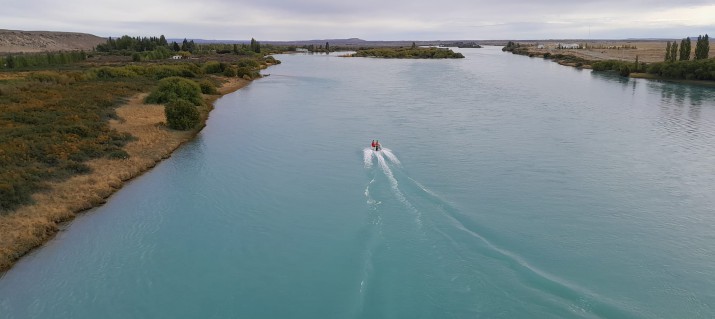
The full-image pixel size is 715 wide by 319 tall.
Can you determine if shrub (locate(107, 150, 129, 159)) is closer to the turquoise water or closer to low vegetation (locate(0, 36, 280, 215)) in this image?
low vegetation (locate(0, 36, 280, 215))

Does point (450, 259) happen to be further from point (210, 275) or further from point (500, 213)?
point (210, 275)

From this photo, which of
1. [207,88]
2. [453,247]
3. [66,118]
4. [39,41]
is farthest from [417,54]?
[453,247]

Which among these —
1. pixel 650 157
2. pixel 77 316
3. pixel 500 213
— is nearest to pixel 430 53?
pixel 650 157

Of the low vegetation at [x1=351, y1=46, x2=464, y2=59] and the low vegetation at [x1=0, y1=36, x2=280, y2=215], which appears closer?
the low vegetation at [x1=0, y1=36, x2=280, y2=215]

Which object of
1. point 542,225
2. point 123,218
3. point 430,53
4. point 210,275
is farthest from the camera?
point 430,53

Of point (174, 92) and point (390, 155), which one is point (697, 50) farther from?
point (174, 92)

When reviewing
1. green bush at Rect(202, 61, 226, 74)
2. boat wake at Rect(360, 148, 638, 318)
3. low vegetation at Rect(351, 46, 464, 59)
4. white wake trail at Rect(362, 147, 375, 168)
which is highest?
low vegetation at Rect(351, 46, 464, 59)

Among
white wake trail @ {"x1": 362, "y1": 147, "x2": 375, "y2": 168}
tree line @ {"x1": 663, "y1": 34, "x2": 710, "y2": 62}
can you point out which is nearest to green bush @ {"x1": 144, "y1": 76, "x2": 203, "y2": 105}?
white wake trail @ {"x1": 362, "y1": 147, "x2": 375, "y2": 168}
